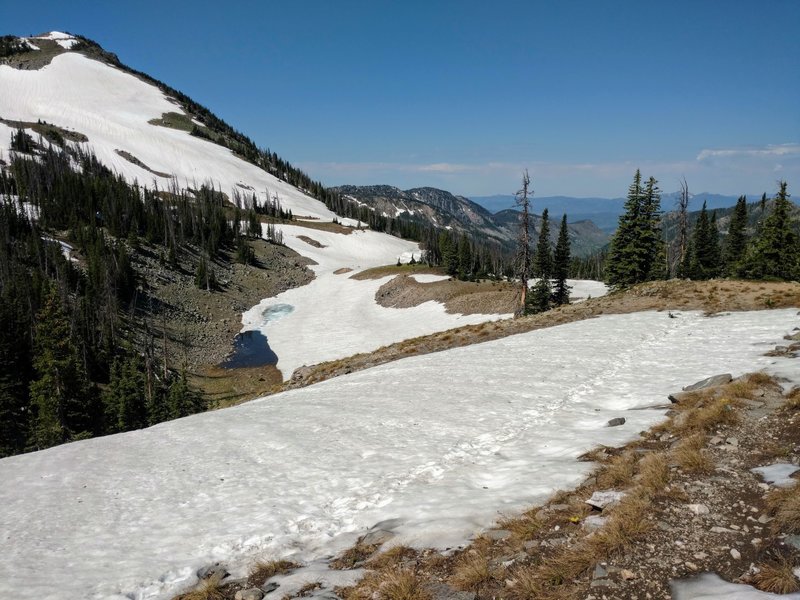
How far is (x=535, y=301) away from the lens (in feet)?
185

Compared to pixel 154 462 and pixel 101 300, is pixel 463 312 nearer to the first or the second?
pixel 154 462

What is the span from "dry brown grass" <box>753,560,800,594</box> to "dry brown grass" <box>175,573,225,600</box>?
6.85 m

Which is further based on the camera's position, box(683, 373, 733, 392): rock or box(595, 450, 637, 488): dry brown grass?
box(683, 373, 733, 392): rock

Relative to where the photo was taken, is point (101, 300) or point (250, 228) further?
point (250, 228)

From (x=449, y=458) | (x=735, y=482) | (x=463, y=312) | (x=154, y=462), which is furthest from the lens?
(x=463, y=312)

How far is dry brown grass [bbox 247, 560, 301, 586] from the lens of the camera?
22.9 ft

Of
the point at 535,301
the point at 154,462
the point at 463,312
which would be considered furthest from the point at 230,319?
the point at 154,462

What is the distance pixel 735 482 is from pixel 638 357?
38.9ft

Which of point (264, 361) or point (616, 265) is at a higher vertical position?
point (616, 265)

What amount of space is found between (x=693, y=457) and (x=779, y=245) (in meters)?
54.9

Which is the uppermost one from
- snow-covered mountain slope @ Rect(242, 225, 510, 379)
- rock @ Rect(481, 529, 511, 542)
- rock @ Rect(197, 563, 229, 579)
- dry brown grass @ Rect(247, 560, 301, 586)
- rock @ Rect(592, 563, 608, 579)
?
rock @ Rect(592, 563, 608, 579)

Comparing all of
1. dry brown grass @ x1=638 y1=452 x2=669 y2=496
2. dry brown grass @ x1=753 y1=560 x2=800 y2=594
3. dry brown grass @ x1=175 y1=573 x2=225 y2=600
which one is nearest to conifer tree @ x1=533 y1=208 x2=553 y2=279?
dry brown grass @ x1=638 y1=452 x2=669 y2=496

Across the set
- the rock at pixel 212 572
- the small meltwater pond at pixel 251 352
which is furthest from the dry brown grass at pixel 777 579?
the small meltwater pond at pixel 251 352

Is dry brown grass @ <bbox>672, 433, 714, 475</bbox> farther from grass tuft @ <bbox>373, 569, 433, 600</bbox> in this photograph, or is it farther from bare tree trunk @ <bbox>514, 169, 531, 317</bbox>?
bare tree trunk @ <bbox>514, 169, 531, 317</bbox>
